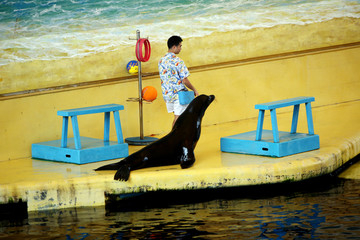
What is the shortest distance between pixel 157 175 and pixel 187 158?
0.53 meters

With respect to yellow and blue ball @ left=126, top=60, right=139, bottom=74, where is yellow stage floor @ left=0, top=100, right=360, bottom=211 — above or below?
below

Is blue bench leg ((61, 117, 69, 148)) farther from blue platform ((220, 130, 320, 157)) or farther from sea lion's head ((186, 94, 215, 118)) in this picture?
blue platform ((220, 130, 320, 157))

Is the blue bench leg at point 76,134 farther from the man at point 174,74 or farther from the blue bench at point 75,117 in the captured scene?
the man at point 174,74

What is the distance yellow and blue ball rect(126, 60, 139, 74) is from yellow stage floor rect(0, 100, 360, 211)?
1.91 m

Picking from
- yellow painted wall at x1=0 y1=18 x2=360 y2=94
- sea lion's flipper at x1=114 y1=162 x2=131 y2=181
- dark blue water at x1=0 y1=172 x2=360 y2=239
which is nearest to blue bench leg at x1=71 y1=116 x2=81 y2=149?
sea lion's flipper at x1=114 y1=162 x2=131 y2=181

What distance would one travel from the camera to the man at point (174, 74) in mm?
8875

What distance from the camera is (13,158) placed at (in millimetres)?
9062

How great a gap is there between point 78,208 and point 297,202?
8.14 ft

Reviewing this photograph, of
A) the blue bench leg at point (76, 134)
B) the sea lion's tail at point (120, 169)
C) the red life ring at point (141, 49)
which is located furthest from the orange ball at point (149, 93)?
the sea lion's tail at point (120, 169)

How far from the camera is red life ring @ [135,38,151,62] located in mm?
9336

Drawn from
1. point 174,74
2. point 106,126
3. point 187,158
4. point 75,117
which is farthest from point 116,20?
point 187,158

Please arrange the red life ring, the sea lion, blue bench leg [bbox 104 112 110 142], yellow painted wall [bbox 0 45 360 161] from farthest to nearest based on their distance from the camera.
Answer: the red life ring, yellow painted wall [bbox 0 45 360 161], blue bench leg [bbox 104 112 110 142], the sea lion

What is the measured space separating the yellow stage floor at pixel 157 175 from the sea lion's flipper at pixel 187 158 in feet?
0.24

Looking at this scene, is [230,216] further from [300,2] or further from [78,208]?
[300,2]
